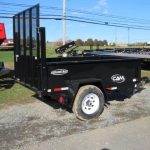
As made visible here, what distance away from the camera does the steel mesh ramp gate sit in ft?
24.4

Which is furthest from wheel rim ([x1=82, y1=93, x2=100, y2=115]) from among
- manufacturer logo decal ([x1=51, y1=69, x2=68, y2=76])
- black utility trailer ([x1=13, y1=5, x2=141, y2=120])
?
manufacturer logo decal ([x1=51, y1=69, x2=68, y2=76])

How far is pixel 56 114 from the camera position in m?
8.02

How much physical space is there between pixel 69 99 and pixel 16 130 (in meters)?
1.44

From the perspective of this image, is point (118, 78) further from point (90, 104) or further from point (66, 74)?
point (66, 74)

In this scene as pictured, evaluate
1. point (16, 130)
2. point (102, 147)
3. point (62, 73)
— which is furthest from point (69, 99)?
point (102, 147)

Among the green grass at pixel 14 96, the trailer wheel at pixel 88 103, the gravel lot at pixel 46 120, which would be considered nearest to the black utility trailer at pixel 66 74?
the trailer wheel at pixel 88 103

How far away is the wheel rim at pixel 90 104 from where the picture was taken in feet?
25.1

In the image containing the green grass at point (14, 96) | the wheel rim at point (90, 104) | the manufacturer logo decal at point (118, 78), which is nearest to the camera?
the wheel rim at point (90, 104)

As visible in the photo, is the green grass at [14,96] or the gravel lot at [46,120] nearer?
the gravel lot at [46,120]

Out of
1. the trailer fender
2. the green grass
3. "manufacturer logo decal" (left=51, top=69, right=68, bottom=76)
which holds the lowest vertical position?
the green grass

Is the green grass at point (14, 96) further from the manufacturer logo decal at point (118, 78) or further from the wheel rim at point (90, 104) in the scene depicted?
the manufacturer logo decal at point (118, 78)

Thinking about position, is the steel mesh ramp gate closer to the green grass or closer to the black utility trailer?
the black utility trailer

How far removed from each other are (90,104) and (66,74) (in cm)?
94

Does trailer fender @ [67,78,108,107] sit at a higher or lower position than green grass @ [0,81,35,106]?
higher
